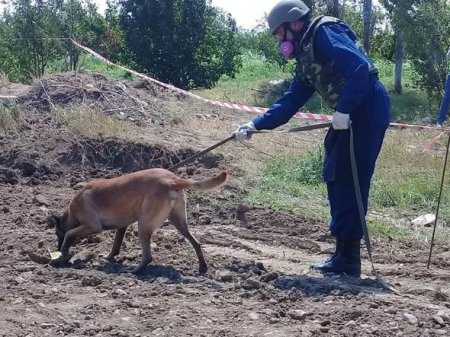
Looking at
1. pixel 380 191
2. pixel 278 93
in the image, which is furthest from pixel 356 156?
pixel 278 93

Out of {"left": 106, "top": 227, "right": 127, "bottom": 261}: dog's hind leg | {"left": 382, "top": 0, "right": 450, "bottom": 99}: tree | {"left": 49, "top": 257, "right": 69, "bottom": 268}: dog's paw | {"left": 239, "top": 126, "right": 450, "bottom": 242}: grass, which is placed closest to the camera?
{"left": 49, "top": 257, "right": 69, "bottom": 268}: dog's paw

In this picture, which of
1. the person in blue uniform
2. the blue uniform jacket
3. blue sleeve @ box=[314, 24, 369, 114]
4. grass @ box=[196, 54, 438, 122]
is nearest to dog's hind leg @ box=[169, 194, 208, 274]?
the person in blue uniform

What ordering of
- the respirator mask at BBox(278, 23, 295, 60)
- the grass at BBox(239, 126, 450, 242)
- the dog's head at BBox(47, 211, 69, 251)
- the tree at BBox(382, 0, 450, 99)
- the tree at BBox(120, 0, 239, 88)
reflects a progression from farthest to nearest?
the tree at BBox(120, 0, 239, 88)
the tree at BBox(382, 0, 450, 99)
the grass at BBox(239, 126, 450, 242)
the dog's head at BBox(47, 211, 69, 251)
the respirator mask at BBox(278, 23, 295, 60)

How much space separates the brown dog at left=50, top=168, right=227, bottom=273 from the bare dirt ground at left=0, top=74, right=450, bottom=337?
0.22 m

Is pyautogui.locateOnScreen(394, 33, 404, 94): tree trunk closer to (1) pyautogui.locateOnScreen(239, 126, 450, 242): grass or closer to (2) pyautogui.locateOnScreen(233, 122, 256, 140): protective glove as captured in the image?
(1) pyautogui.locateOnScreen(239, 126, 450, 242): grass

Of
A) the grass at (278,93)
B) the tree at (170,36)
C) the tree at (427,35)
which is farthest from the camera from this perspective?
the tree at (170,36)

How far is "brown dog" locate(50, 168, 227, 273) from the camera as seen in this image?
6.77m

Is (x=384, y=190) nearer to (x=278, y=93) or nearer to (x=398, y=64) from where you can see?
(x=278, y=93)

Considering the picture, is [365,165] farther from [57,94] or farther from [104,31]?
[104,31]

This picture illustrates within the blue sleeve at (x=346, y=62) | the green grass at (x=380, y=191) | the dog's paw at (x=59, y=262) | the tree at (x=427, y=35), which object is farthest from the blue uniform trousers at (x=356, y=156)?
the tree at (x=427, y=35)

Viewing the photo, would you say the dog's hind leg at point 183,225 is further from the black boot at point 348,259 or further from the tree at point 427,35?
the tree at point 427,35

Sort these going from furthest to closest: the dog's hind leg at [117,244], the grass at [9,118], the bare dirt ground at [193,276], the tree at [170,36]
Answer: the tree at [170,36]
the grass at [9,118]
the dog's hind leg at [117,244]
the bare dirt ground at [193,276]

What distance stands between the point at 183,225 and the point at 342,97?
169 centimetres

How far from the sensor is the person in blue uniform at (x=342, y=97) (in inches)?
246
